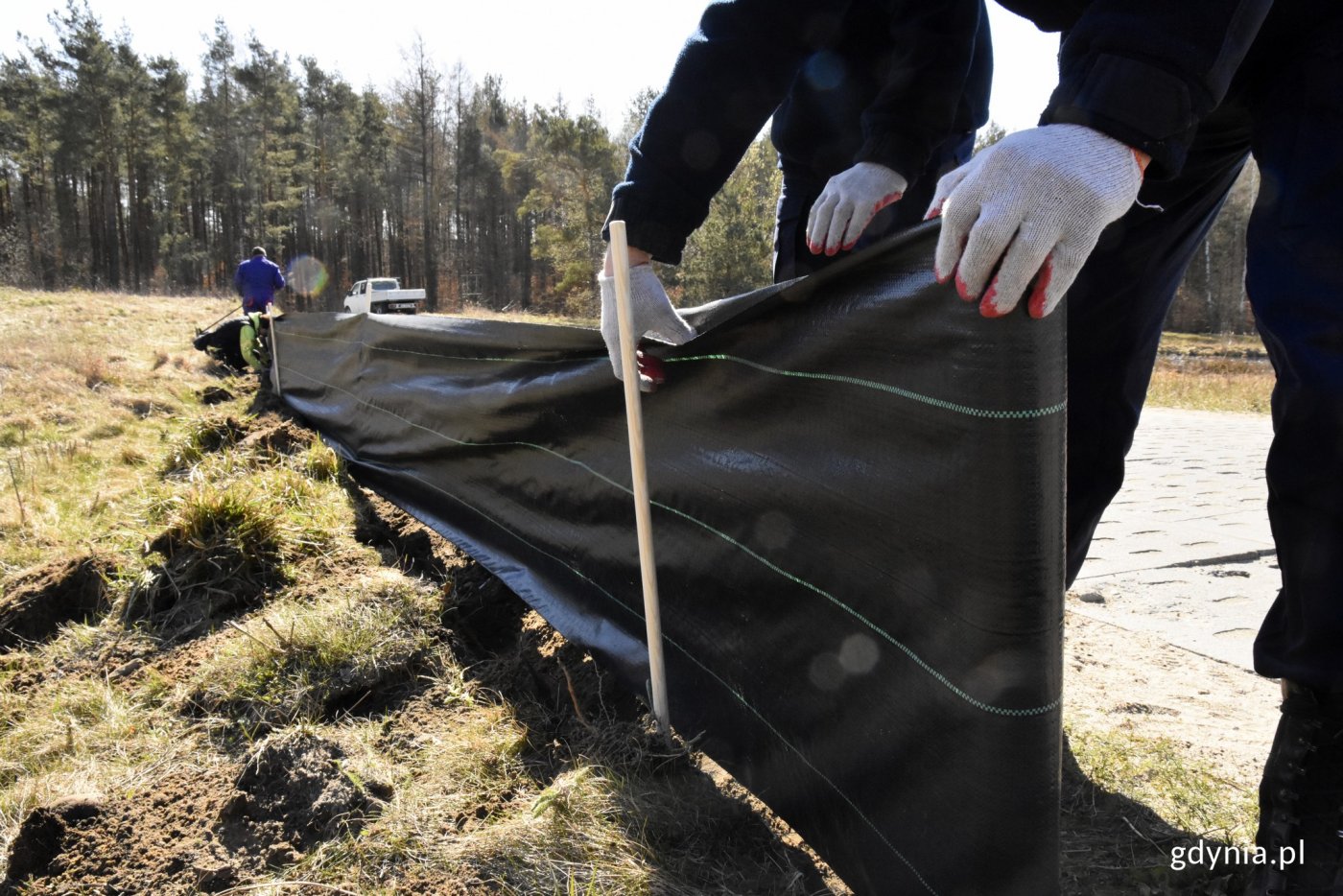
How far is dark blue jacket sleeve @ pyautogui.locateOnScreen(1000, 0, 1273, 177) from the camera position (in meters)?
0.95

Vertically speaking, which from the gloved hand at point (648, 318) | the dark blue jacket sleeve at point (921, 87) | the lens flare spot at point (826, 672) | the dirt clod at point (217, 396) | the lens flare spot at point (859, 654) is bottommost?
the dirt clod at point (217, 396)

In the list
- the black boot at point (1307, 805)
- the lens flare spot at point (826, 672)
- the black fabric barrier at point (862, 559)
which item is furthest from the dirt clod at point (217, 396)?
the black boot at point (1307, 805)

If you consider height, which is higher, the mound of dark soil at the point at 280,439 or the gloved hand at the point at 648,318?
the gloved hand at the point at 648,318

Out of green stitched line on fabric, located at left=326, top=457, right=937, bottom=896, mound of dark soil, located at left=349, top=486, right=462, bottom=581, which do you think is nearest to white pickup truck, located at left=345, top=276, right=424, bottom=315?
mound of dark soil, located at left=349, top=486, right=462, bottom=581

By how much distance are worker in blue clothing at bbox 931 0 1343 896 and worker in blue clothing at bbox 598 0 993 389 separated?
0.49m

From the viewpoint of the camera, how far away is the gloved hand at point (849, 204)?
194cm

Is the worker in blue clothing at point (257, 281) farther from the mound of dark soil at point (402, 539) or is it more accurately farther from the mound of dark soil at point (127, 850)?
the mound of dark soil at point (127, 850)

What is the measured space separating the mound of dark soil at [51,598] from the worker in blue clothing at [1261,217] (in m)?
3.06

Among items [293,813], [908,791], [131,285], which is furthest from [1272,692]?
[131,285]

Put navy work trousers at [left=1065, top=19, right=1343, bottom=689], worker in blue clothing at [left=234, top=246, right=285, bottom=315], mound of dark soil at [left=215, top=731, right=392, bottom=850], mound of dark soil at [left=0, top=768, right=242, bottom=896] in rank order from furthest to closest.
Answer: worker in blue clothing at [left=234, top=246, right=285, bottom=315], mound of dark soil at [left=215, top=731, right=392, bottom=850], mound of dark soil at [left=0, top=768, right=242, bottom=896], navy work trousers at [left=1065, top=19, right=1343, bottom=689]

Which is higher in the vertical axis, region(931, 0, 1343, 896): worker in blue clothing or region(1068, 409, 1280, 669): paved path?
region(931, 0, 1343, 896): worker in blue clothing

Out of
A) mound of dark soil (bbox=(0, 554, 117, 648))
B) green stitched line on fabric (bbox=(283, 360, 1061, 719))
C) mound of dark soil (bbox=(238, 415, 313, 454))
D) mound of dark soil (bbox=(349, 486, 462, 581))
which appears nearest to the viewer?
green stitched line on fabric (bbox=(283, 360, 1061, 719))

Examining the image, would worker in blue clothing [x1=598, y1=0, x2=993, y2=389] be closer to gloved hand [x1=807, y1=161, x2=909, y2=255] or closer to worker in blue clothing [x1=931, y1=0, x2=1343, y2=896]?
gloved hand [x1=807, y1=161, x2=909, y2=255]

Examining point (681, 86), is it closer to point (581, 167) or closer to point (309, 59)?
point (581, 167)
